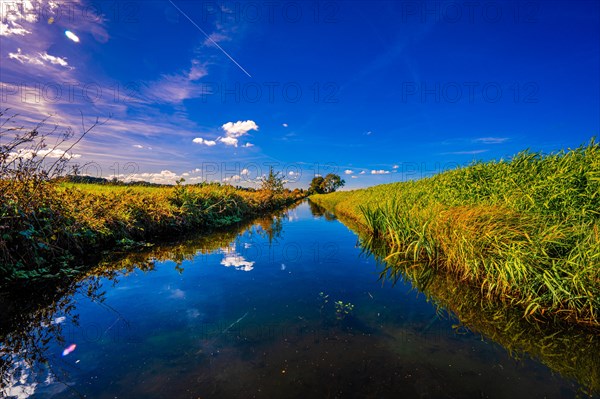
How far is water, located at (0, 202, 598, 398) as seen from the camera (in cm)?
235

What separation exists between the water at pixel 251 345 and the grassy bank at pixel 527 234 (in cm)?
120

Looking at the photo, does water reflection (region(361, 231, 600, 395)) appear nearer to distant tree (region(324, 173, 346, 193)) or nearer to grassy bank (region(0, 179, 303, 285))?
grassy bank (region(0, 179, 303, 285))

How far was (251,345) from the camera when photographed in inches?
116

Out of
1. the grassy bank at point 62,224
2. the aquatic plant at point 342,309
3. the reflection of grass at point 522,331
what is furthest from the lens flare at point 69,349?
the reflection of grass at point 522,331

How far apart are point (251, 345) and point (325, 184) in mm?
88621

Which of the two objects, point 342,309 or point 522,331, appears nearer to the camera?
point 522,331

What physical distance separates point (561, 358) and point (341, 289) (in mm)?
2950

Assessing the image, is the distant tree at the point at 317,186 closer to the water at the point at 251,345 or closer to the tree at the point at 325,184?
the tree at the point at 325,184

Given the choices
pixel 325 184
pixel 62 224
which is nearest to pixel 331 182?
pixel 325 184

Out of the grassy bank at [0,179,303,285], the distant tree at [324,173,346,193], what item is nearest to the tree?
the distant tree at [324,173,346,193]

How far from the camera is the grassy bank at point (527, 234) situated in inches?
138

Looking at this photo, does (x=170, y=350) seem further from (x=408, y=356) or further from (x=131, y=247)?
(x=131, y=247)

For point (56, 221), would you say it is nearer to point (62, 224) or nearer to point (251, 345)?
point (62, 224)

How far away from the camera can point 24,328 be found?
3.18 m
